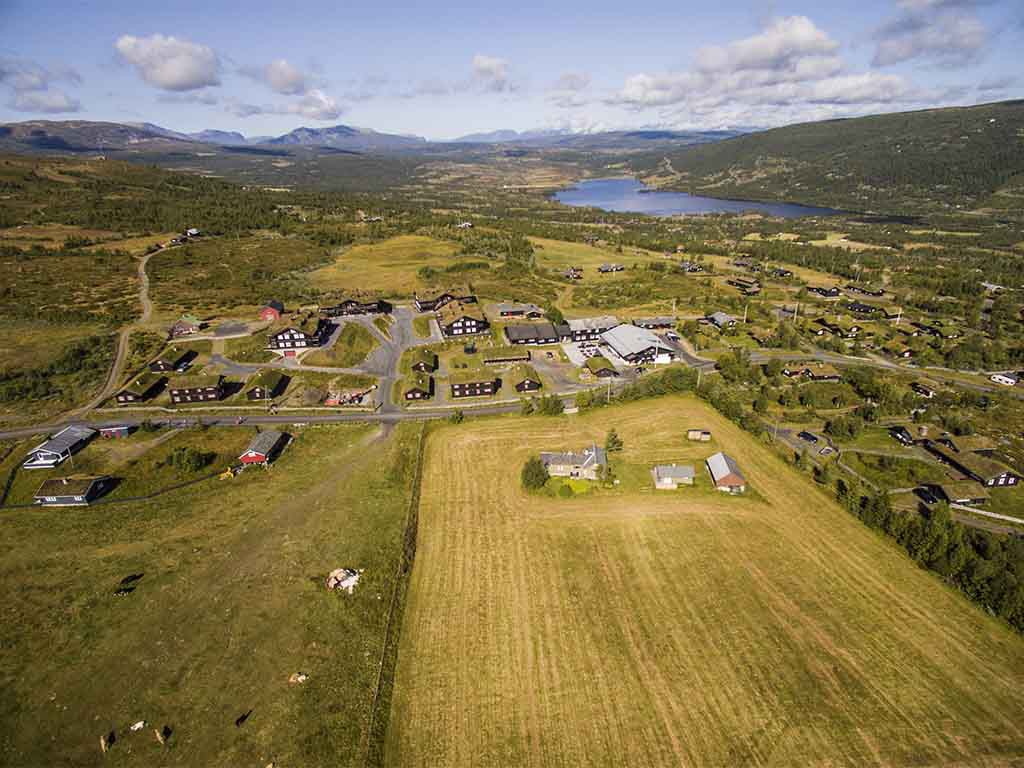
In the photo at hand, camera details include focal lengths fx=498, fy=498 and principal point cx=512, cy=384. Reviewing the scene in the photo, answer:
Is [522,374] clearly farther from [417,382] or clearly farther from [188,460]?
[188,460]

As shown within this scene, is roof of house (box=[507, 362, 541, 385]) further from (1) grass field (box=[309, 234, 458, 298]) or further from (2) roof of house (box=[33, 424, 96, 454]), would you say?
(2) roof of house (box=[33, 424, 96, 454])

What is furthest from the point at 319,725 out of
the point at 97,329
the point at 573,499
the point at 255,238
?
the point at 255,238

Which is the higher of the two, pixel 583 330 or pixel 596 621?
pixel 583 330

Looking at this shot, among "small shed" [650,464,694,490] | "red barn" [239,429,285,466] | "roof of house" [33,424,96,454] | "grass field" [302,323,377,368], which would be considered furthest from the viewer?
"grass field" [302,323,377,368]

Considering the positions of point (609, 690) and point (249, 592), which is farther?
point (249, 592)

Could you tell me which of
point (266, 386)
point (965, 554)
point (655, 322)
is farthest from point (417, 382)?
point (965, 554)

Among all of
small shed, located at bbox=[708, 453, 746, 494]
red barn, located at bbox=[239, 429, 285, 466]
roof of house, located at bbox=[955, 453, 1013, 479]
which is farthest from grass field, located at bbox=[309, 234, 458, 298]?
roof of house, located at bbox=[955, 453, 1013, 479]

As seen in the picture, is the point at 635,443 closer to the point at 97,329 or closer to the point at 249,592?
the point at 249,592
